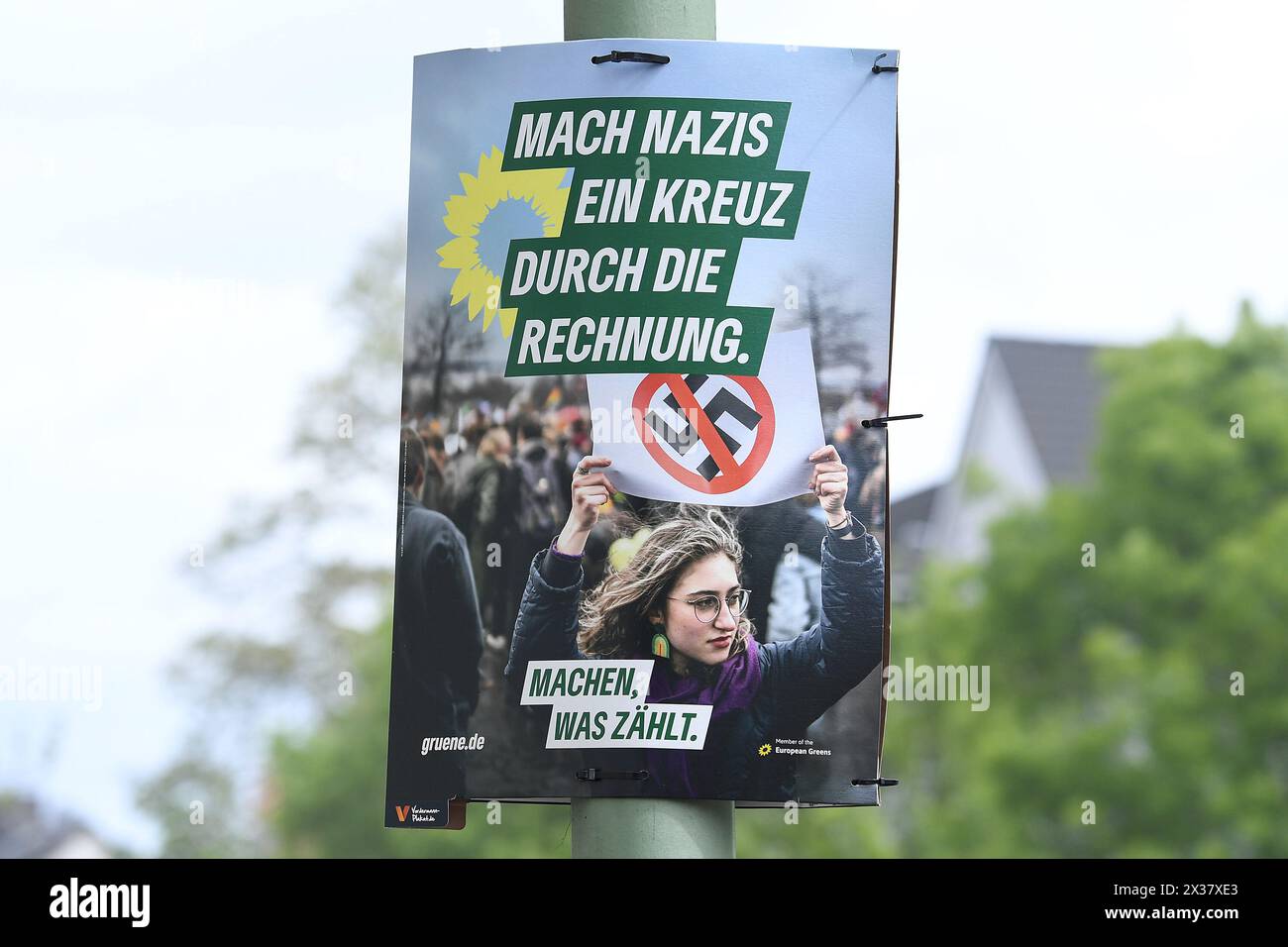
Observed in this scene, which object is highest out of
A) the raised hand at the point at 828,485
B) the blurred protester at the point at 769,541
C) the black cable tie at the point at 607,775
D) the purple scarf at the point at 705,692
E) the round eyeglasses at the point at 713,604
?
the raised hand at the point at 828,485

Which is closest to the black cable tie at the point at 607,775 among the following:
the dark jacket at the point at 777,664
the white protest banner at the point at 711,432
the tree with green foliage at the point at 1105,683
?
the dark jacket at the point at 777,664

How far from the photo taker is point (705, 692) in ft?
15.7

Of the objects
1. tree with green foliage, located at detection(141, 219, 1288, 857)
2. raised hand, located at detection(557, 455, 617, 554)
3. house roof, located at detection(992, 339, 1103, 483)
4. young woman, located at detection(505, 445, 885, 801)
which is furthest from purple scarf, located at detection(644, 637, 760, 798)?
house roof, located at detection(992, 339, 1103, 483)

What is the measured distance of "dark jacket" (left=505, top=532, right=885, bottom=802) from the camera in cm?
475

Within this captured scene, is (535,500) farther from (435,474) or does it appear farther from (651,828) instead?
(651,828)

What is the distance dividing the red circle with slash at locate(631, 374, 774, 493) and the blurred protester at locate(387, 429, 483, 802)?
61cm

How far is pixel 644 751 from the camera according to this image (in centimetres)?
473

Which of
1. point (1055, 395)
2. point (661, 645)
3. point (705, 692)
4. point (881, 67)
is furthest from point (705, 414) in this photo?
point (1055, 395)

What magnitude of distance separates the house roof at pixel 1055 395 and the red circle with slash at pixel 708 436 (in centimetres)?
3522

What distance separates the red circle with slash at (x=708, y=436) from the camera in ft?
15.9

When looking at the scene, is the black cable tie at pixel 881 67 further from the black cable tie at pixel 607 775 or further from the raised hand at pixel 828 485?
the black cable tie at pixel 607 775

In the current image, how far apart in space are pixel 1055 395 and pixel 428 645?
126ft

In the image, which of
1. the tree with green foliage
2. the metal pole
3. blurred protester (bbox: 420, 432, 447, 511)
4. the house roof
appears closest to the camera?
the metal pole

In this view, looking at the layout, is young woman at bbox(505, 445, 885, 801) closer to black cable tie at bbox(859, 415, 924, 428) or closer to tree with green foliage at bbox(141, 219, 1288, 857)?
black cable tie at bbox(859, 415, 924, 428)
